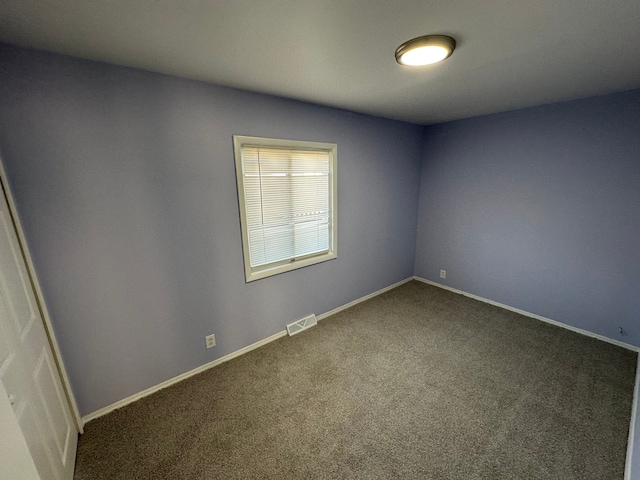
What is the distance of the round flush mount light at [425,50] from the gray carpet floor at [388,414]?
2.25 meters

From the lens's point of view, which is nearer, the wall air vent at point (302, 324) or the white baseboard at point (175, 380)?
the white baseboard at point (175, 380)

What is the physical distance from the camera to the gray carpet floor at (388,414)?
4.55 ft

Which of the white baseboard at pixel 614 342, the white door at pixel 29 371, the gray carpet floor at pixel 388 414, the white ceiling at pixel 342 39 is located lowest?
the gray carpet floor at pixel 388 414

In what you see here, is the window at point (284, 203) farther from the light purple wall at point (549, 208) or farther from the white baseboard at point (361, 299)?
the light purple wall at point (549, 208)

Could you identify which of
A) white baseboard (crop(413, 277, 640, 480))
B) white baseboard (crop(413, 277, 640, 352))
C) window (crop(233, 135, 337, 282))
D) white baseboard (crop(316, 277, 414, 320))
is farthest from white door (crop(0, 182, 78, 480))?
white baseboard (crop(413, 277, 640, 352))

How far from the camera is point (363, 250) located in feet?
10.4

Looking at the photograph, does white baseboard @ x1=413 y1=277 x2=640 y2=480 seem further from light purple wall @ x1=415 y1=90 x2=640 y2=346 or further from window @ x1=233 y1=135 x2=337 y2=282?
window @ x1=233 y1=135 x2=337 y2=282

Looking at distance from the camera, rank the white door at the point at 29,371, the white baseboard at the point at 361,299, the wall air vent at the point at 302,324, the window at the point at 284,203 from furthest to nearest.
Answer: the white baseboard at the point at 361,299, the wall air vent at the point at 302,324, the window at the point at 284,203, the white door at the point at 29,371

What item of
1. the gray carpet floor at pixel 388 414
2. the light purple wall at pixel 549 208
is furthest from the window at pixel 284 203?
the light purple wall at pixel 549 208

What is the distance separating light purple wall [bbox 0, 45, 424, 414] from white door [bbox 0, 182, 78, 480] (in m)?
0.16

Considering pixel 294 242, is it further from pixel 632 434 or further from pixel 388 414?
pixel 632 434

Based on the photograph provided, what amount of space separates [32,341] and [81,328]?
35 cm

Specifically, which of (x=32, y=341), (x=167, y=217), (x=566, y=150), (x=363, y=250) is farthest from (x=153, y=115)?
(x=566, y=150)

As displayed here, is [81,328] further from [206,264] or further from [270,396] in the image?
[270,396]
